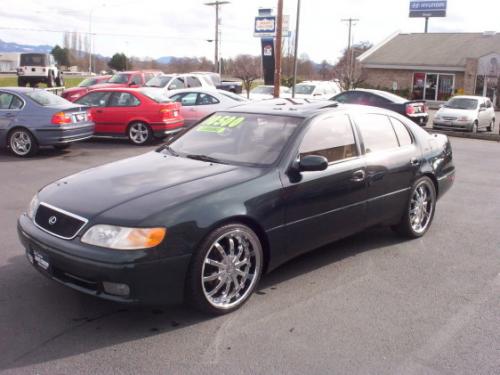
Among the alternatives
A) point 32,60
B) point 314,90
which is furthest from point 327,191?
point 32,60

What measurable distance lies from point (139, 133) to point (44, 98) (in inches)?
99.7

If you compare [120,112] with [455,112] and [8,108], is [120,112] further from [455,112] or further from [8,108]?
[455,112]

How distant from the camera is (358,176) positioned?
16.2 feet

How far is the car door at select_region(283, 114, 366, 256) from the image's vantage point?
4.39 meters

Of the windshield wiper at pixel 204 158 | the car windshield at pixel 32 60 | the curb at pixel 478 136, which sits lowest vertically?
the curb at pixel 478 136

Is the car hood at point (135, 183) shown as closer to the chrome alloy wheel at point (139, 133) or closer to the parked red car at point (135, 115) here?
the parked red car at point (135, 115)

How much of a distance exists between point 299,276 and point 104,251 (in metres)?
1.89

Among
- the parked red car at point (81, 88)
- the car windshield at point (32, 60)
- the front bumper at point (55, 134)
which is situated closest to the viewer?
the front bumper at point (55, 134)

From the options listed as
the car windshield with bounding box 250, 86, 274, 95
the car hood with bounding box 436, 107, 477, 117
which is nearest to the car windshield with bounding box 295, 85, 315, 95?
the car windshield with bounding box 250, 86, 274, 95

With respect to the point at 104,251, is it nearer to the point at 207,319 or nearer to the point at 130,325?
the point at 130,325

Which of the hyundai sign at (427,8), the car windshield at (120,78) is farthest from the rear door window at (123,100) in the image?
the hyundai sign at (427,8)

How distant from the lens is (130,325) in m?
3.77

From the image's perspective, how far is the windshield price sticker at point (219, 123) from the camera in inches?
199

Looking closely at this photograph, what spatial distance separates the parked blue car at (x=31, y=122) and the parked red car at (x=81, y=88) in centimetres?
690
